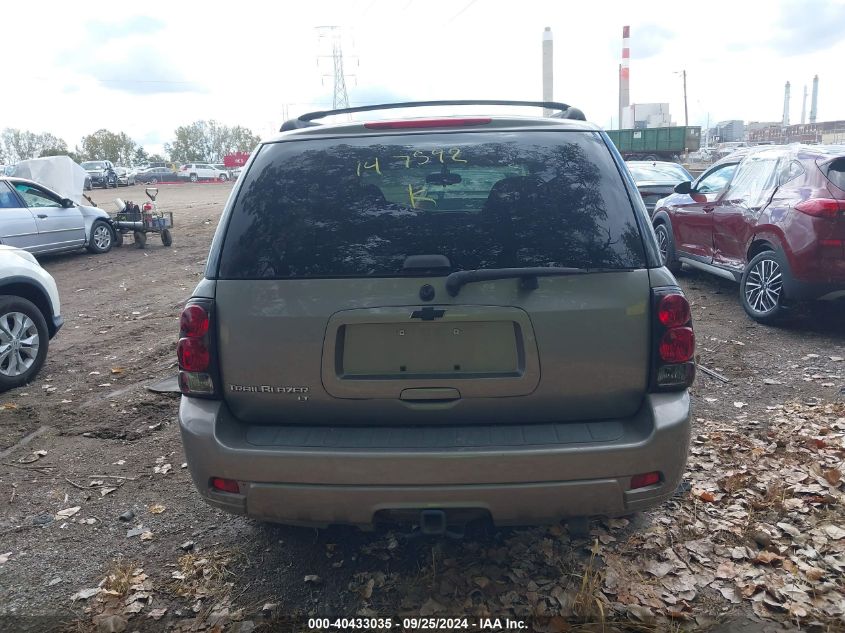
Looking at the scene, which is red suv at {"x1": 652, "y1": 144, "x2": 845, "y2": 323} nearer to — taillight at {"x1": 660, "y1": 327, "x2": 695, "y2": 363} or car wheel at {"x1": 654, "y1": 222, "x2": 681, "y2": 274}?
car wheel at {"x1": 654, "y1": 222, "x2": 681, "y2": 274}

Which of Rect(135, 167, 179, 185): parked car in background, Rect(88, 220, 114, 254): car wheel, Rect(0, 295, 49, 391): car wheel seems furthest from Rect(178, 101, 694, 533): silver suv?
Rect(135, 167, 179, 185): parked car in background

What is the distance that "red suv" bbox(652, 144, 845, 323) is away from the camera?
250 inches

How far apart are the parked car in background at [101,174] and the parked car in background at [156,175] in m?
7.39

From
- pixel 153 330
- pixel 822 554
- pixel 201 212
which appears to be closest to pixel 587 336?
pixel 822 554

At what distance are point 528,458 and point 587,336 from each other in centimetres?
52

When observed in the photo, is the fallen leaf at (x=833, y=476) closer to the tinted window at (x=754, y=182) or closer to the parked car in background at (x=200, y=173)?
the tinted window at (x=754, y=182)

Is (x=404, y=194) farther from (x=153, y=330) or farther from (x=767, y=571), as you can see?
(x=153, y=330)

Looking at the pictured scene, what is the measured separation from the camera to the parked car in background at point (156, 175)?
182 ft

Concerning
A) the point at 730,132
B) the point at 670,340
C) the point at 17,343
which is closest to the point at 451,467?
the point at 670,340

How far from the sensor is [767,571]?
3.13 meters

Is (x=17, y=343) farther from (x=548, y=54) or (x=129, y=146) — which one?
(x=129, y=146)

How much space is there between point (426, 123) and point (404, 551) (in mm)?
2040

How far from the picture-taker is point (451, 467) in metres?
2.54

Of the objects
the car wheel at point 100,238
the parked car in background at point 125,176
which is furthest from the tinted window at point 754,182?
the parked car in background at point 125,176
